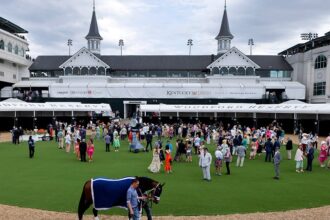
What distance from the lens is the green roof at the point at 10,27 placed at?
53.3m

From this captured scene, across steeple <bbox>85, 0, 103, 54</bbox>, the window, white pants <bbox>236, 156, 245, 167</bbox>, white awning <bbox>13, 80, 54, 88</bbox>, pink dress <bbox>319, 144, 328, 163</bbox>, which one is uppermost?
steeple <bbox>85, 0, 103, 54</bbox>

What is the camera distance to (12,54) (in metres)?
55.5

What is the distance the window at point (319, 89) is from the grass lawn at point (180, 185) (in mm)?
31431

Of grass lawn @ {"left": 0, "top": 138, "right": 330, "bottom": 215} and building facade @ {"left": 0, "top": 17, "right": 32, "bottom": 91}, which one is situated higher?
building facade @ {"left": 0, "top": 17, "right": 32, "bottom": 91}

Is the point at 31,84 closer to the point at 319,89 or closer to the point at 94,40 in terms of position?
the point at 94,40

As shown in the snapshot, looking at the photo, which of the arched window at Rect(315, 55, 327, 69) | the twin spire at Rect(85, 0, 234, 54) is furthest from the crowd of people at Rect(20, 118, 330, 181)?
the twin spire at Rect(85, 0, 234, 54)

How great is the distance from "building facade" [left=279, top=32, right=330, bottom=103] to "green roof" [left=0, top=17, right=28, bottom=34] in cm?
4569

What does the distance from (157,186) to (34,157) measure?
13402mm

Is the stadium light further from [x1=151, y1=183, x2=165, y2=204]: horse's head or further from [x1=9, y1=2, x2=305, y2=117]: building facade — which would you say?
[x1=151, y1=183, x2=165, y2=204]: horse's head

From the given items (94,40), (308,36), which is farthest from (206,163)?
(308,36)

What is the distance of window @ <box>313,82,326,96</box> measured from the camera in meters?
47.7

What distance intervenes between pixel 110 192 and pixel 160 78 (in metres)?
48.9

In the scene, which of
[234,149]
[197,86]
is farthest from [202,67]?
[234,149]

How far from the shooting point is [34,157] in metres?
19.9
